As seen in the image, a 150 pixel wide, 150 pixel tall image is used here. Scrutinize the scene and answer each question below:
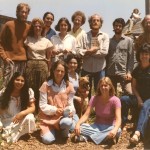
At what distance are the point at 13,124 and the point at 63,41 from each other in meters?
2.14

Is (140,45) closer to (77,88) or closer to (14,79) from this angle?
(77,88)

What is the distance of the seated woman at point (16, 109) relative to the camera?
266 inches

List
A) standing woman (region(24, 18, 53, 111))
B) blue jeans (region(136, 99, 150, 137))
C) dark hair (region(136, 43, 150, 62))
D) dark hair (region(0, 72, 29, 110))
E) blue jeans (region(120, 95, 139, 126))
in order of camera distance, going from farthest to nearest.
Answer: standing woman (region(24, 18, 53, 111)) → blue jeans (region(120, 95, 139, 126)) → dark hair (region(136, 43, 150, 62)) → dark hair (region(0, 72, 29, 110)) → blue jeans (region(136, 99, 150, 137))

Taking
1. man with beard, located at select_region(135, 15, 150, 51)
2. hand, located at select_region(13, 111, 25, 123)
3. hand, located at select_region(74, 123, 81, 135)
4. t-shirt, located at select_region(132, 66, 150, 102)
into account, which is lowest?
hand, located at select_region(74, 123, 81, 135)

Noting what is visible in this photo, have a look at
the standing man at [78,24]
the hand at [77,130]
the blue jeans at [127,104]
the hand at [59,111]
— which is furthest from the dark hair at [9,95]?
the blue jeans at [127,104]

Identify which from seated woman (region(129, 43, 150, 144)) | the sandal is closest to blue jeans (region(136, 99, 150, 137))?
the sandal

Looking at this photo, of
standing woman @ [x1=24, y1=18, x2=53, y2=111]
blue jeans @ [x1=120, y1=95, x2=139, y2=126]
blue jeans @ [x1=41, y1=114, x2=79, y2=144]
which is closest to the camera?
blue jeans @ [x1=41, y1=114, x2=79, y2=144]

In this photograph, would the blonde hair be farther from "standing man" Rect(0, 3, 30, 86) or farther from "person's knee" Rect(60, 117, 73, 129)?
"standing man" Rect(0, 3, 30, 86)

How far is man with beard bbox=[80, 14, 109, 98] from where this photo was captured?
7785mm

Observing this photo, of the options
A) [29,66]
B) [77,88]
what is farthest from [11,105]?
[77,88]

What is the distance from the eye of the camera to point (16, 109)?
7023mm

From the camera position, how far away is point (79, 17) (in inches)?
320

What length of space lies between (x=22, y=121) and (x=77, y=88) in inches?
60.2

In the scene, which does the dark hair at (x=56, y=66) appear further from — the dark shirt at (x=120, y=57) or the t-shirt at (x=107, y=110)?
the dark shirt at (x=120, y=57)
